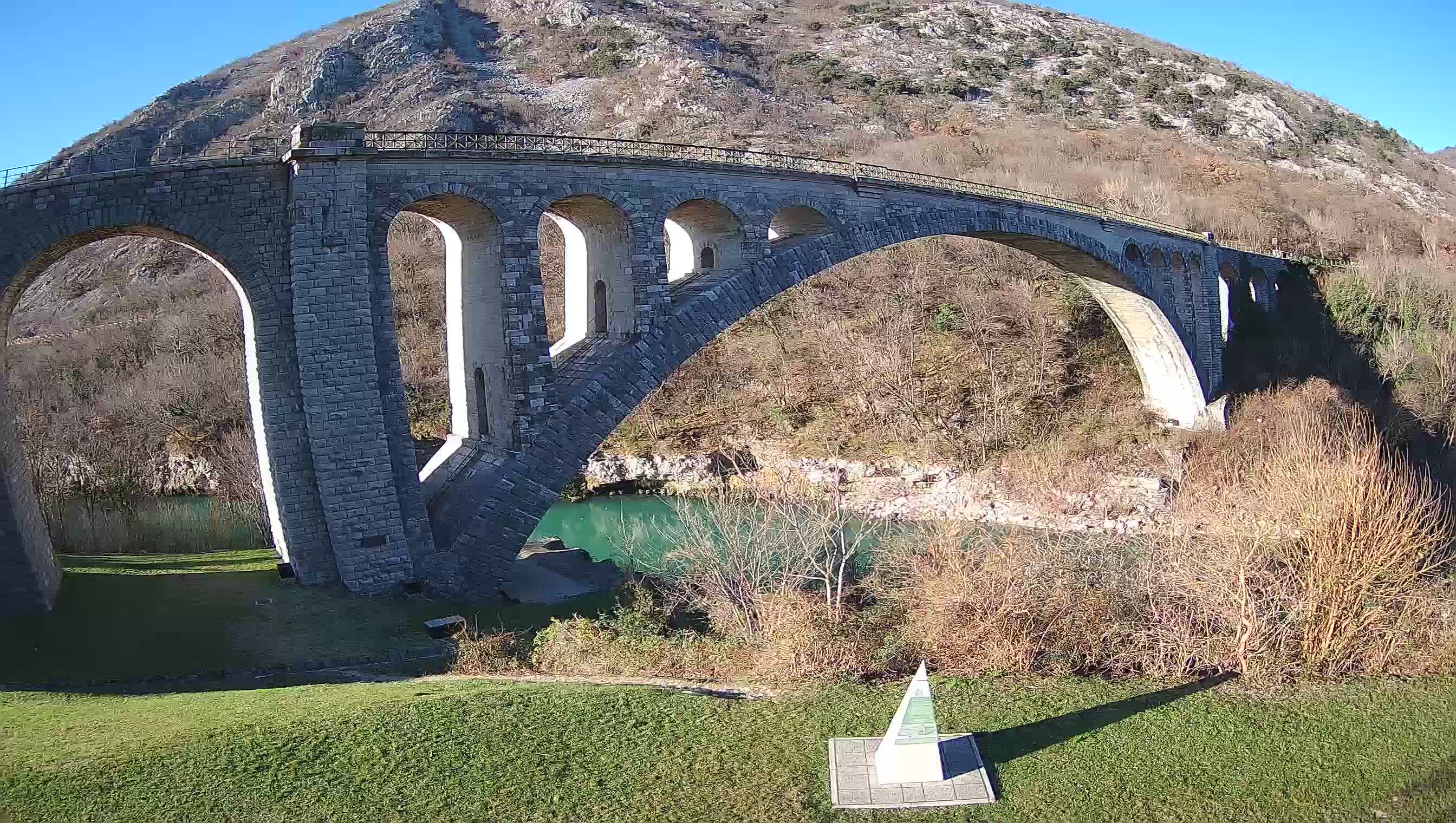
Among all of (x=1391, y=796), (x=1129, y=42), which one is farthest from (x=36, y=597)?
(x=1129, y=42)

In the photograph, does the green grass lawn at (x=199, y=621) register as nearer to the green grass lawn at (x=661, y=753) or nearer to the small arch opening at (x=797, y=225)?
the green grass lawn at (x=661, y=753)

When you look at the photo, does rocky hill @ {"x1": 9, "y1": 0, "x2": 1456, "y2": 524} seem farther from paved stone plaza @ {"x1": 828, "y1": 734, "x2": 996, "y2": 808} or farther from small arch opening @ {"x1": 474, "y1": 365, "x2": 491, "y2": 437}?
paved stone plaza @ {"x1": 828, "y1": 734, "x2": 996, "y2": 808}

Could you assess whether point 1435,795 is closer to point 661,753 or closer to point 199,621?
point 661,753

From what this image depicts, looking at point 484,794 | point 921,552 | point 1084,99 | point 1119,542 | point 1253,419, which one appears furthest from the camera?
point 1084,99

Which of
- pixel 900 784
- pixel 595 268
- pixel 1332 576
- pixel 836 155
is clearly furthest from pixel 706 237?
pixel 836 155

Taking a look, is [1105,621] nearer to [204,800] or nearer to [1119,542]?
[1119,542]

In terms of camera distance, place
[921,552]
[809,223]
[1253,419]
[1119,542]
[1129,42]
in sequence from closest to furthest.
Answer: [921,552]
[1119,542]
[809,223]
[1253,419]
[1129,42]

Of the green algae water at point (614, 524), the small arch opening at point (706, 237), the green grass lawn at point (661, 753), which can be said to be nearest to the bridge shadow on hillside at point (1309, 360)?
the green algae water at point (614, 524)

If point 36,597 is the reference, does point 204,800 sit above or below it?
below
